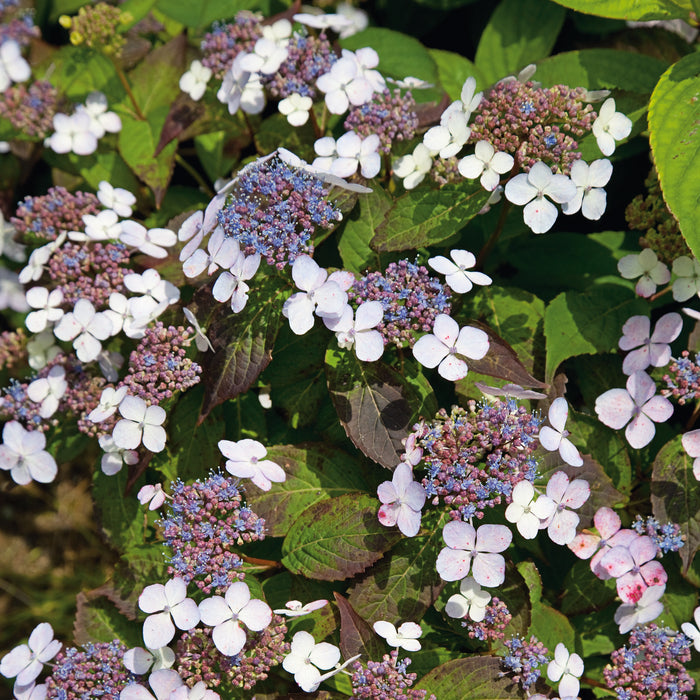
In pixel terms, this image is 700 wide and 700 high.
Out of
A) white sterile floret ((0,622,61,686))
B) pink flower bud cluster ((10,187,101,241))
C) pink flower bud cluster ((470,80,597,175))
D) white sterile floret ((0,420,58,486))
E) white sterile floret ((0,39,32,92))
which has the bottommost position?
white sterile floret ((0,622,61,686))

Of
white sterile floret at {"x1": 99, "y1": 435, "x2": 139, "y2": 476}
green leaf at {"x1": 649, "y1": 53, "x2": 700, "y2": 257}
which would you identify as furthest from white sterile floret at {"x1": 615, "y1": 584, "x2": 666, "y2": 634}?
white sterile floret at {"x1": 99, "y1": 435, "x2": 139, "y2": 476}

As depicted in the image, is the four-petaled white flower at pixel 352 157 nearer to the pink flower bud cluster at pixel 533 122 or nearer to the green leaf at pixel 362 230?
the green leaf at pixel 362 230

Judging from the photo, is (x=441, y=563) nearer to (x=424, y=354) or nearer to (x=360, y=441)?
(x=360, y=441)

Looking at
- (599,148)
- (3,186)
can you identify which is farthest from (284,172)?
(3,186)

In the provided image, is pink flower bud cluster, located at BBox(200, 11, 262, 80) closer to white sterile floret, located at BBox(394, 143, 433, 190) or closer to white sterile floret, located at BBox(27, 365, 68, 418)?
white sterile floret, located at BBox(394, 143, 433, 190)

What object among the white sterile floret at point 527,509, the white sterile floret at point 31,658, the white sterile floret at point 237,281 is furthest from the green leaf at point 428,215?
the white sterile floret at point 31,658

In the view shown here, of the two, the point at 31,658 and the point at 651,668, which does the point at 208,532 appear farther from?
the point at 651,668
